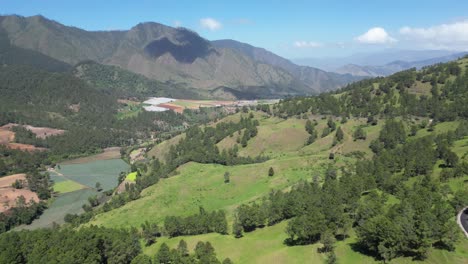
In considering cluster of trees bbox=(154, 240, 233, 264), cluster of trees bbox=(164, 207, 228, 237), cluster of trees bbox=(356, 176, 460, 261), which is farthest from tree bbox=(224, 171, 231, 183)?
cluster of trees bbox=(356, 176, 460, 261)

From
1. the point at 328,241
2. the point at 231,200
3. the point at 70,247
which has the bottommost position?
the point at 231,200

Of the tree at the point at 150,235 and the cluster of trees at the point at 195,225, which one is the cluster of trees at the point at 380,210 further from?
the tree at the point at 150,235

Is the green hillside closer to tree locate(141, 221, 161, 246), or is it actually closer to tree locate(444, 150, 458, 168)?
tree locate(444, 150, 458, 168)

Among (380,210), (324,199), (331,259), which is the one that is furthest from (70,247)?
(380,210)

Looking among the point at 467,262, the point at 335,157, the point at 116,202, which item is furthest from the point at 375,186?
the point at 116,202

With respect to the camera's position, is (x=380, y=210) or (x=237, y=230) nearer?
(x=380, y=210)

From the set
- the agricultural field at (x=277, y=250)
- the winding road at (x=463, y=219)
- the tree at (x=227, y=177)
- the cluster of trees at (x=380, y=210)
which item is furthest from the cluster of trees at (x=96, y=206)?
the winding road at (x=463, y=219)

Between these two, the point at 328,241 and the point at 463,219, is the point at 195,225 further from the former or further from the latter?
the point at 463,219
